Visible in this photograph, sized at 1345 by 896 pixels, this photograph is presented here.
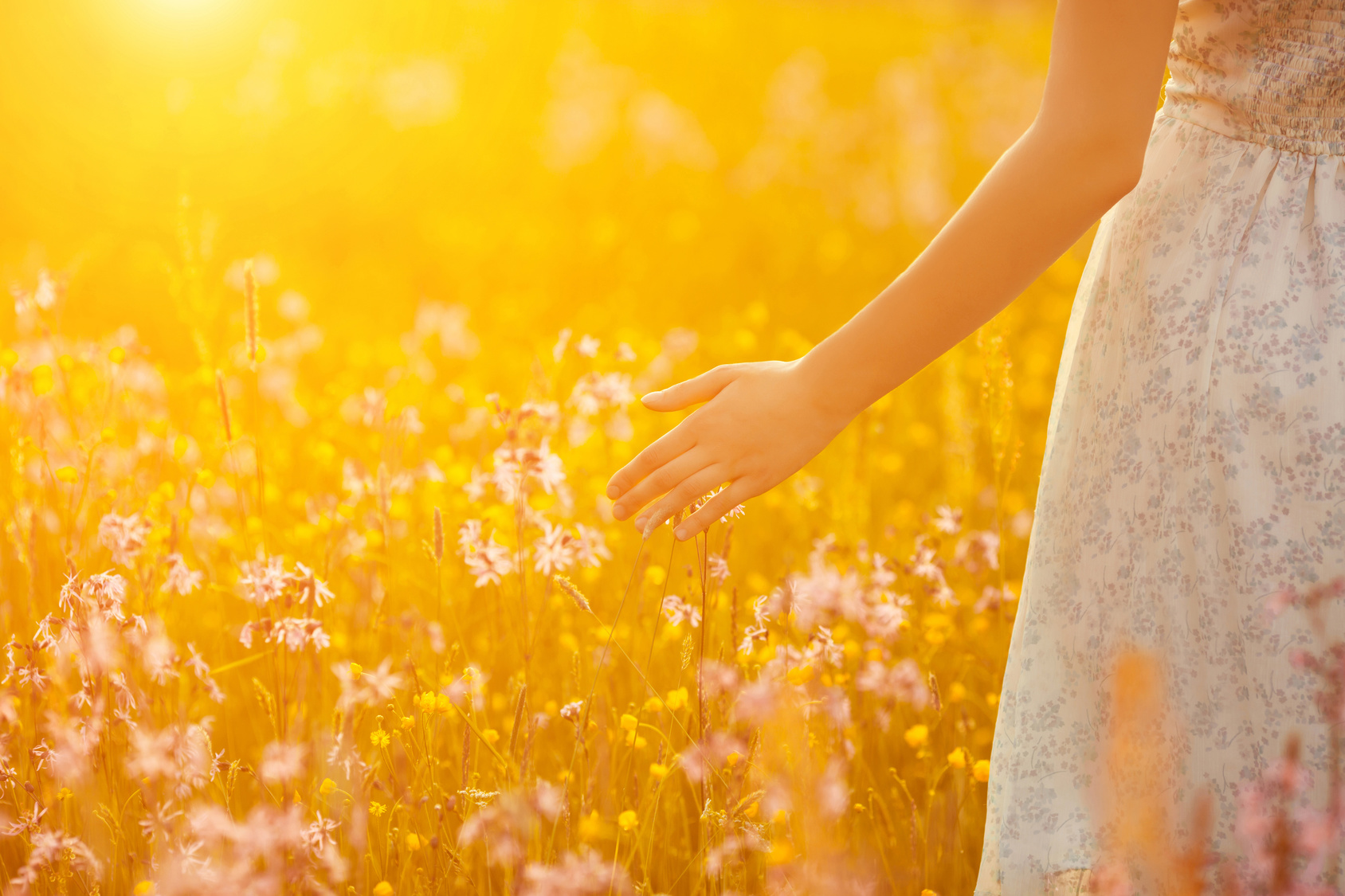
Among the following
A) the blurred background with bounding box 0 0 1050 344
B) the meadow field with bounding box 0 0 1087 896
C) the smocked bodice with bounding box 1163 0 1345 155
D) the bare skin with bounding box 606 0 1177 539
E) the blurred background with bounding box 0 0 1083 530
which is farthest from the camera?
the blurred background with bounding box 0 0 1050 344

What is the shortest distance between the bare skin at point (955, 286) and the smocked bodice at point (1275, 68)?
0.22m

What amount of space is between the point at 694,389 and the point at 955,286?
1.05ft

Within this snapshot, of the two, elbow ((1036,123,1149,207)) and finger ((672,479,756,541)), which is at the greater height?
elbow ((1036,123,1149,207))

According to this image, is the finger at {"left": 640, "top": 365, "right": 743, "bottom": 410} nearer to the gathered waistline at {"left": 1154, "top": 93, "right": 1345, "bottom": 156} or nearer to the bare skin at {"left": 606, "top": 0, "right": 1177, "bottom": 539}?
the bare skin at {"left": 606, "top": 0, "right": 1177, "bottom": 539}

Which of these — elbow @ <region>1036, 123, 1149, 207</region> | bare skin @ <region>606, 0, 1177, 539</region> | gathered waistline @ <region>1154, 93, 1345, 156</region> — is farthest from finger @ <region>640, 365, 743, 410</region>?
gathered waistline @ <region>1154, 93, 1345, 156</region>

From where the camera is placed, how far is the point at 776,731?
136 cm

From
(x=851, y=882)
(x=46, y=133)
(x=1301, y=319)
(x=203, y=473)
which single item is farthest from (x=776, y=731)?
(x=46, y=133)

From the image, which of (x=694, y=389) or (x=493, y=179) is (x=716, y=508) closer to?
(x=694, y=389)

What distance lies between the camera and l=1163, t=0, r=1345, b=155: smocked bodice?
118 cm

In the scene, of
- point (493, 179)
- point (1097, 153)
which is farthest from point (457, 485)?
point (493, 179)

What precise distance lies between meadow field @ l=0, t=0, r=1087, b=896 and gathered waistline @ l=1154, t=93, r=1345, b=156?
49 centimetres

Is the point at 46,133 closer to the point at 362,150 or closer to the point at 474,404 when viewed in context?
the point at 362,150

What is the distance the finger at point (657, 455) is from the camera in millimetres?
1214

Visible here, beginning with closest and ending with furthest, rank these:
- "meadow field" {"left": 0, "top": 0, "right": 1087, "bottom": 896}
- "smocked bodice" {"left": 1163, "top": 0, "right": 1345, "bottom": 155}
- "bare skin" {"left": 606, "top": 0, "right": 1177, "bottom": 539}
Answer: "bare skin" {"left": 606, "top": 0, "right": 1177, "bottom": 539}, "smocked bodice" {"left": 1163, "top": 0, "right": 1345, "bottom": 155}, "meadow field" {"left": 0, "top": 0, "right": 1087, "bottom": 896}
